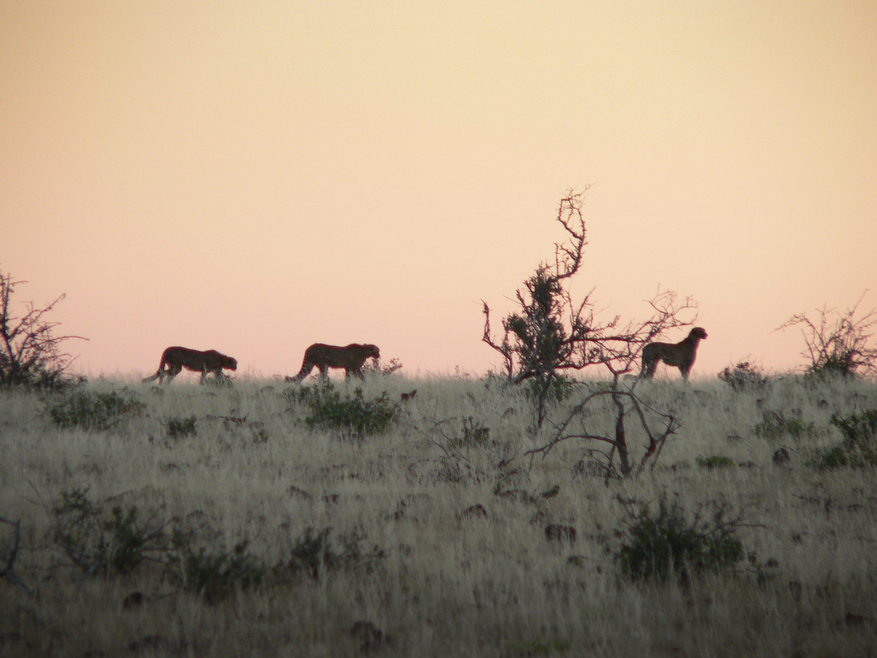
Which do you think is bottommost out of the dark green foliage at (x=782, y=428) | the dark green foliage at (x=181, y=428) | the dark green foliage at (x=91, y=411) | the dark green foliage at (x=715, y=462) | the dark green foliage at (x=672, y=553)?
the dark green foliage at (x=672, y=553)

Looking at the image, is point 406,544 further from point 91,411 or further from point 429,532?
point 91,411

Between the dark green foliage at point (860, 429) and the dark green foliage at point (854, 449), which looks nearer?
the dark green foliage at point (854, 449)

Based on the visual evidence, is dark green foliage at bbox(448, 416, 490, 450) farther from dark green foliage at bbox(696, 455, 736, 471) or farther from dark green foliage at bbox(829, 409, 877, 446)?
dark green foliage at bbox(829, 409, 877, 446)

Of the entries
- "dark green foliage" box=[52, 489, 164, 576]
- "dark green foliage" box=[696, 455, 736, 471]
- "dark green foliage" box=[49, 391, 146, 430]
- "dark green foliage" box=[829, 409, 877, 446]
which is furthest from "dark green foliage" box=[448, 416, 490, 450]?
"dark green foliage" box=[49, 391, 146, 430]

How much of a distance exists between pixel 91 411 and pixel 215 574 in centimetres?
710

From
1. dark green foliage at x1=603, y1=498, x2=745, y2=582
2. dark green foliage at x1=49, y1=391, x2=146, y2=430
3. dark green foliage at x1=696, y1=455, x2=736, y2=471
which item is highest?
dark green foliage at x1=49, y1=391, x2=146, y2=430

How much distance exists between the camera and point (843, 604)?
3.89 meters

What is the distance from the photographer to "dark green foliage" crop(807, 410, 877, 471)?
7.50 meters

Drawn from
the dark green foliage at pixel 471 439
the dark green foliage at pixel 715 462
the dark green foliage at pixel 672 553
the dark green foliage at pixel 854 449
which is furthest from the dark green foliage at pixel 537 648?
the dark green foliage at pixel 854 449

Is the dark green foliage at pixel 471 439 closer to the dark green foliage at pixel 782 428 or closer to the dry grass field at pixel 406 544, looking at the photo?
the dry grass field at pixel 406 544

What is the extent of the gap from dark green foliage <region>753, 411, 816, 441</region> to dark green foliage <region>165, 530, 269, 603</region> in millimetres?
7384

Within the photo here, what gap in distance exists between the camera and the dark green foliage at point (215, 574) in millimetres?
4051

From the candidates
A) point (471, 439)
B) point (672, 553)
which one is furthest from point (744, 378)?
point (672, 553)

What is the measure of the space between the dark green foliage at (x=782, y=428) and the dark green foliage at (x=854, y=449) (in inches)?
21.0
